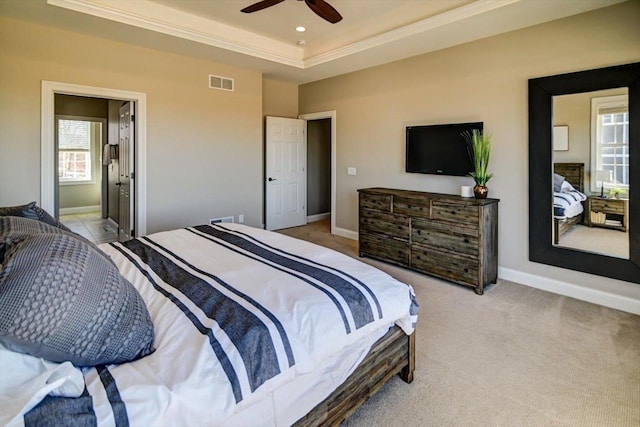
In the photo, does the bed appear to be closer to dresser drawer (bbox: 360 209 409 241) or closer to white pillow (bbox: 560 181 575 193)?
dresser drawer (bbox: 360 209 409 241)

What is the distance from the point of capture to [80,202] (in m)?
8.49

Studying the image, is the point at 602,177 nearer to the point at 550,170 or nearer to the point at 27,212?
the point at 550,170

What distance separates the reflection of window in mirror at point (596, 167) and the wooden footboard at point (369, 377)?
7.94 feet

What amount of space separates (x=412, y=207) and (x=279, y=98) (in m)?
3.40

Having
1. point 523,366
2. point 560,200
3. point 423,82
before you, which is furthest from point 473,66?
point 523,366

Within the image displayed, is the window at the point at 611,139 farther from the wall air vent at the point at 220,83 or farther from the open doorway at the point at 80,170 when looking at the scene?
the open doorway at the point at 80,170

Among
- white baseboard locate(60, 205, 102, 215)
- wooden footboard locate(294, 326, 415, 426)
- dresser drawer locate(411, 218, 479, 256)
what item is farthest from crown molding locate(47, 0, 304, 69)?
white baseboard locate(60, 205, 102, 215)

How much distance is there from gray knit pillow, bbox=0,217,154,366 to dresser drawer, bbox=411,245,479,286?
3149mm

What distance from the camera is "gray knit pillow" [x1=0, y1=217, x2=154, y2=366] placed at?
0.95 m

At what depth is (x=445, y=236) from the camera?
3760mm

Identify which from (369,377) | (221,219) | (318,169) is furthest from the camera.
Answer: (318,169)

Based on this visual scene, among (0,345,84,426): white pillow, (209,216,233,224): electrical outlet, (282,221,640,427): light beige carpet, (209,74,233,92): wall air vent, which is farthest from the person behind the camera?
(209,216,233,224): electrical outlet

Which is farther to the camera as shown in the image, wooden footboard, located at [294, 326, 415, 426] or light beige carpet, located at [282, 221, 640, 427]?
light beige carpet, located at [282, 221, 640, 427]

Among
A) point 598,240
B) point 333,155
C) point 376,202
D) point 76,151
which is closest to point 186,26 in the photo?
point 333,155
